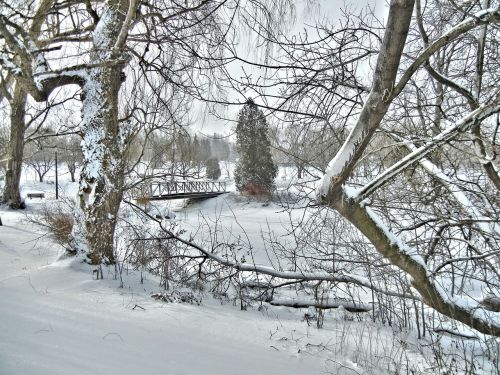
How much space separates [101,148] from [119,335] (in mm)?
2917

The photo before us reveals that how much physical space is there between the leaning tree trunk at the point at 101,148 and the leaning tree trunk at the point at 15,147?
1037cm

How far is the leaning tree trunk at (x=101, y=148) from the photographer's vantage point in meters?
4.72

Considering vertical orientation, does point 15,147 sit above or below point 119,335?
above

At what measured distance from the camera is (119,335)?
2596mm

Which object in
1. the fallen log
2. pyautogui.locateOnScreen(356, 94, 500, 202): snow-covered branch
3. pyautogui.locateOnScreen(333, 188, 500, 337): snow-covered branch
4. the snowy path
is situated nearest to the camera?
the snowy path

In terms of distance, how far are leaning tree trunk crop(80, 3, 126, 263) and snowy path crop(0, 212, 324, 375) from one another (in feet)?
2.84

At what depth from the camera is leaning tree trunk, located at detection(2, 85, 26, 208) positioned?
13711 mm

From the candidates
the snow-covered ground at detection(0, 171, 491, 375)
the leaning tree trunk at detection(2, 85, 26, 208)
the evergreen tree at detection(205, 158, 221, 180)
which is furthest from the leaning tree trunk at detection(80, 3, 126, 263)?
the evergreen tree at detection(205, 158, 221, 180)

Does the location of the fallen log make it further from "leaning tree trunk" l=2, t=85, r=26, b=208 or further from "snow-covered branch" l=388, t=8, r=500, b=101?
"leaning tree trunk" l=2, t=85, r=26, b=208

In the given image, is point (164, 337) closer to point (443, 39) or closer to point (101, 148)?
point (443, 39)

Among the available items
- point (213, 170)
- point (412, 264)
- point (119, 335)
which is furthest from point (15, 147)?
point (213, 170)

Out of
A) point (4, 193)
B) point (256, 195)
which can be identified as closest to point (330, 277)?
point (4, 193)

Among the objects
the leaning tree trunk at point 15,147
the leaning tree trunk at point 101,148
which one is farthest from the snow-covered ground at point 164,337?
the leaning tree trunk at point 15,147

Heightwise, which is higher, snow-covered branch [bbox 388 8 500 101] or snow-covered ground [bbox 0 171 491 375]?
snow-covered branch [bbox 388 8 500 101]
